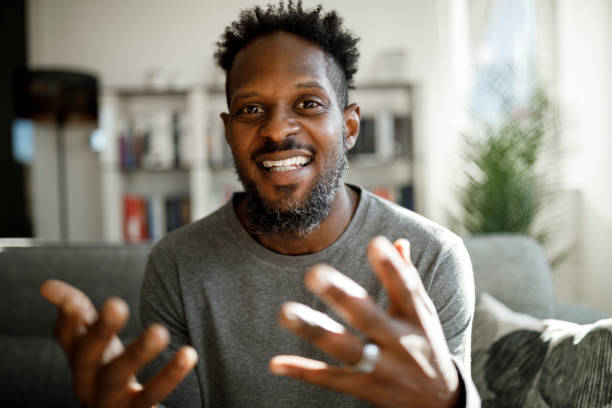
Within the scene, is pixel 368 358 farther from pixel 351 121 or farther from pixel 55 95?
pixel 55 95

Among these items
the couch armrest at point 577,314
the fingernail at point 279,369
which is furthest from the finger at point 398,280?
the couch armrest at point 577,314

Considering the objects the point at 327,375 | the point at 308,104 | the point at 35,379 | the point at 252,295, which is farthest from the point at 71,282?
the point at 327,375

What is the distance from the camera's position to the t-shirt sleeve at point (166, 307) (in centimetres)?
95

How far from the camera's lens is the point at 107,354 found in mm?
534

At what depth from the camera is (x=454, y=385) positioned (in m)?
0.55

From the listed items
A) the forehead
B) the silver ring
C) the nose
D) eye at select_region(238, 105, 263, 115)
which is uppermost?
the forehead

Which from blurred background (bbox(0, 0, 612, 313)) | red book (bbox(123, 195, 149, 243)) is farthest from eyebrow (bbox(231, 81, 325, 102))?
red book (bbox(123, 195, 149, 243))

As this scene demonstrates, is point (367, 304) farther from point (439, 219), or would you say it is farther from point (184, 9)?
point (184, 9)

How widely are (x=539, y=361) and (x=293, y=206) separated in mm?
594

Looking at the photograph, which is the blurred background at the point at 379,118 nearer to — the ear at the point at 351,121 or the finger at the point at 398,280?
the ear at the point at 351,121

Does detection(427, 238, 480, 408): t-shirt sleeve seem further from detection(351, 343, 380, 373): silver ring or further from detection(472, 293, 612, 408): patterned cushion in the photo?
detection(351, 343, 380, 373): silver ring

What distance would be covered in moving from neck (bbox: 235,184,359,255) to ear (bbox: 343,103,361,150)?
0.14 metres

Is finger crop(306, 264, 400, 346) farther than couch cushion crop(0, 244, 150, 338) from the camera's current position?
No

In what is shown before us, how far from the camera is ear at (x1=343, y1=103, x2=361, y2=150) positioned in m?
1.09
